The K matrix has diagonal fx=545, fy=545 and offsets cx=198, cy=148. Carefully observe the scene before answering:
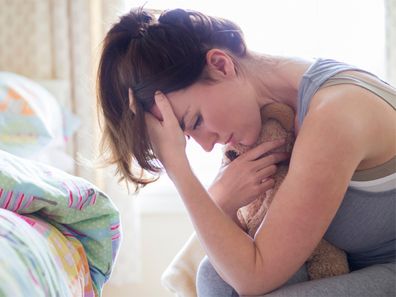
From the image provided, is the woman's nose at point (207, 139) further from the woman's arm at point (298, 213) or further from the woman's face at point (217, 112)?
the woman's arm at point (298, 213)

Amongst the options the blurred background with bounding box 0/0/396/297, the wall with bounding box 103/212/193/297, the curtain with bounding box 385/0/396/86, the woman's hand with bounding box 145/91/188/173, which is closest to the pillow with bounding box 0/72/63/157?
the blurred background with bounding box 0/0/396/297

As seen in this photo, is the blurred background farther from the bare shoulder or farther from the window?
the bare shoulder

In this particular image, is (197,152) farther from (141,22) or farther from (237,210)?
(141,22)

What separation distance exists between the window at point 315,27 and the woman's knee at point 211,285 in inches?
45.8

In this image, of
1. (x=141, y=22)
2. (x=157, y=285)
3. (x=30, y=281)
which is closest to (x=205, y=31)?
(x=141, y=22)

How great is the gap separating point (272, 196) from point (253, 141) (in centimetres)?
12

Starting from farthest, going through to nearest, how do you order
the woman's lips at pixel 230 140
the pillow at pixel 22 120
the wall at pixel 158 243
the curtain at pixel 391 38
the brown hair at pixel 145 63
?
1. the wall at pixel 158 243
2. the curtain at pixel 391 38
3. the pillow at pixel 22 120
4. the woman's lips at pixel 230 140
5. the brown hair at pixel 145 63

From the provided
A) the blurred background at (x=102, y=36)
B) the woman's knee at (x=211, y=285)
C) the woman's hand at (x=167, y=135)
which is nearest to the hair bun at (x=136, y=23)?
the woman's hand at (x=167, y=135)

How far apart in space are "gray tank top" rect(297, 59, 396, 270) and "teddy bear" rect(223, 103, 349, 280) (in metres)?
0.03

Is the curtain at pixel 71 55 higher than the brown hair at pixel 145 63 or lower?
lower

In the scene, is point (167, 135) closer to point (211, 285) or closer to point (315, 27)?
point (211, 285)

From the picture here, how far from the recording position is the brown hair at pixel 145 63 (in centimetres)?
102

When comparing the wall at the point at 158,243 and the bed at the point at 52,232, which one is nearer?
the bed at the point at 52,232

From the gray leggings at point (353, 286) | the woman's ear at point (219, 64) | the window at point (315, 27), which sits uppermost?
the woman's ear at point (219, 64)
